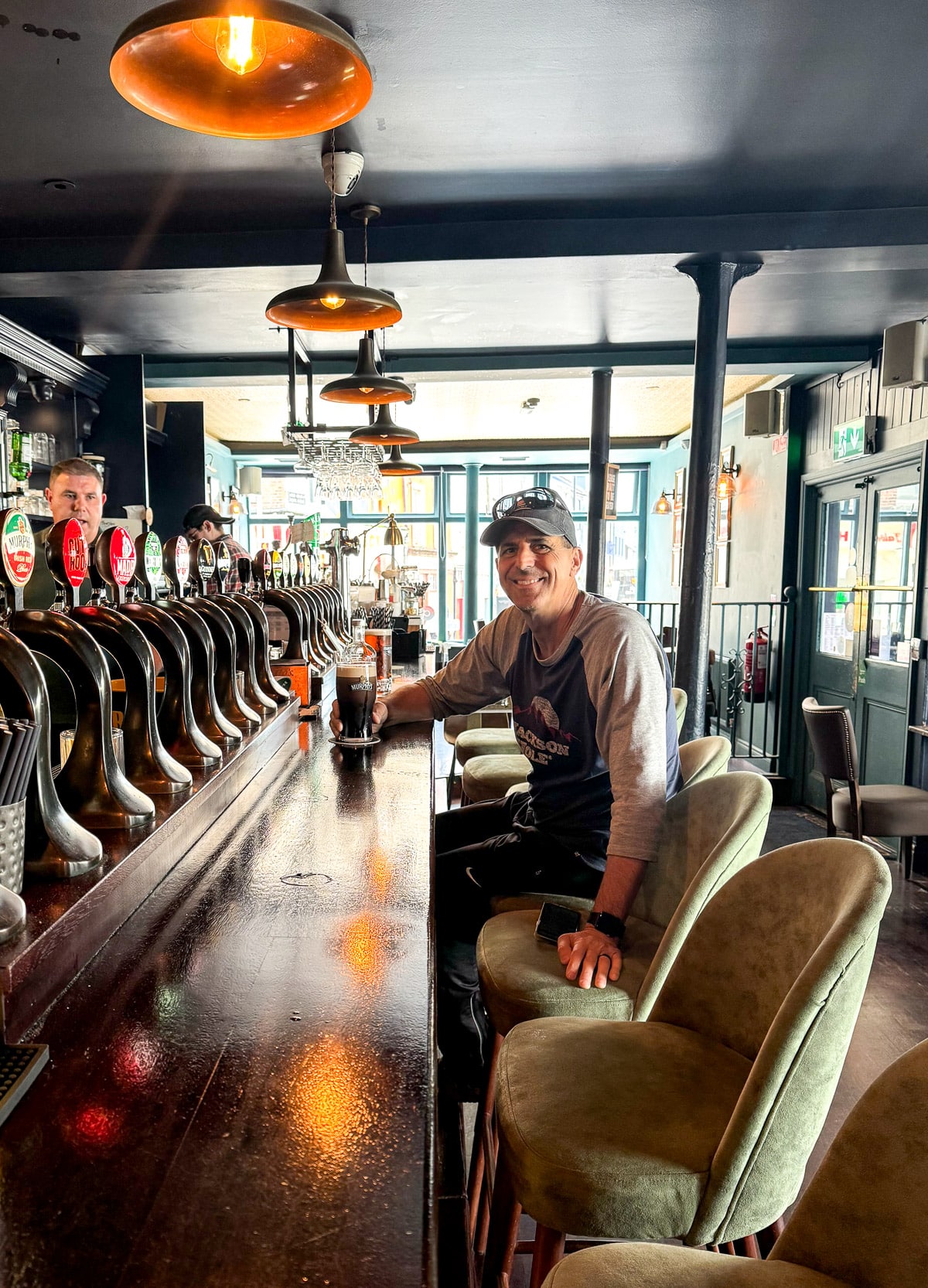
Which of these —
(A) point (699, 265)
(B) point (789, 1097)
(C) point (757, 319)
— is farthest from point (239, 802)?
(C) point (757, 319)

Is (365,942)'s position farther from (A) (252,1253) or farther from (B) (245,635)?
(B) (245,635)

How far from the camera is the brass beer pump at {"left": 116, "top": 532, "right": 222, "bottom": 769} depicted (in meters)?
1.61

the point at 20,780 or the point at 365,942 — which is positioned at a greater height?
the point at 20,780

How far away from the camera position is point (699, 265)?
Result: 13.9 feet

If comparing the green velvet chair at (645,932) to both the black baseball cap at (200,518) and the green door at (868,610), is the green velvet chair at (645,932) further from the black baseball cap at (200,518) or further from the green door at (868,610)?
the green door at (868,610)

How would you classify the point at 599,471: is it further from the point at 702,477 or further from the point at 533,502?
the point at 533,502

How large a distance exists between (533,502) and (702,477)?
2.34 m

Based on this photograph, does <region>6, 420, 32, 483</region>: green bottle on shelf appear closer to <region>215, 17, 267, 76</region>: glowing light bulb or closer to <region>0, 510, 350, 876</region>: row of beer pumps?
<region>0, 510, 350, 876</region>: row of beer pumps

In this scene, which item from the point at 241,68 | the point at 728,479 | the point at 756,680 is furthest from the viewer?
the point at 728,479

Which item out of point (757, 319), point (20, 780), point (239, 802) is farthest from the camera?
point (757, 319)

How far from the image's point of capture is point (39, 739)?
40.9 inches

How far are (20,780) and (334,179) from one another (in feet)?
10.1

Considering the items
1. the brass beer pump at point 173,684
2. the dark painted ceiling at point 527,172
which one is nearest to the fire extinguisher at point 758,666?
the dark painted ceiling at point 527,172

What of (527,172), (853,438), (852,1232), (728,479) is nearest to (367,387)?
(527,172)
